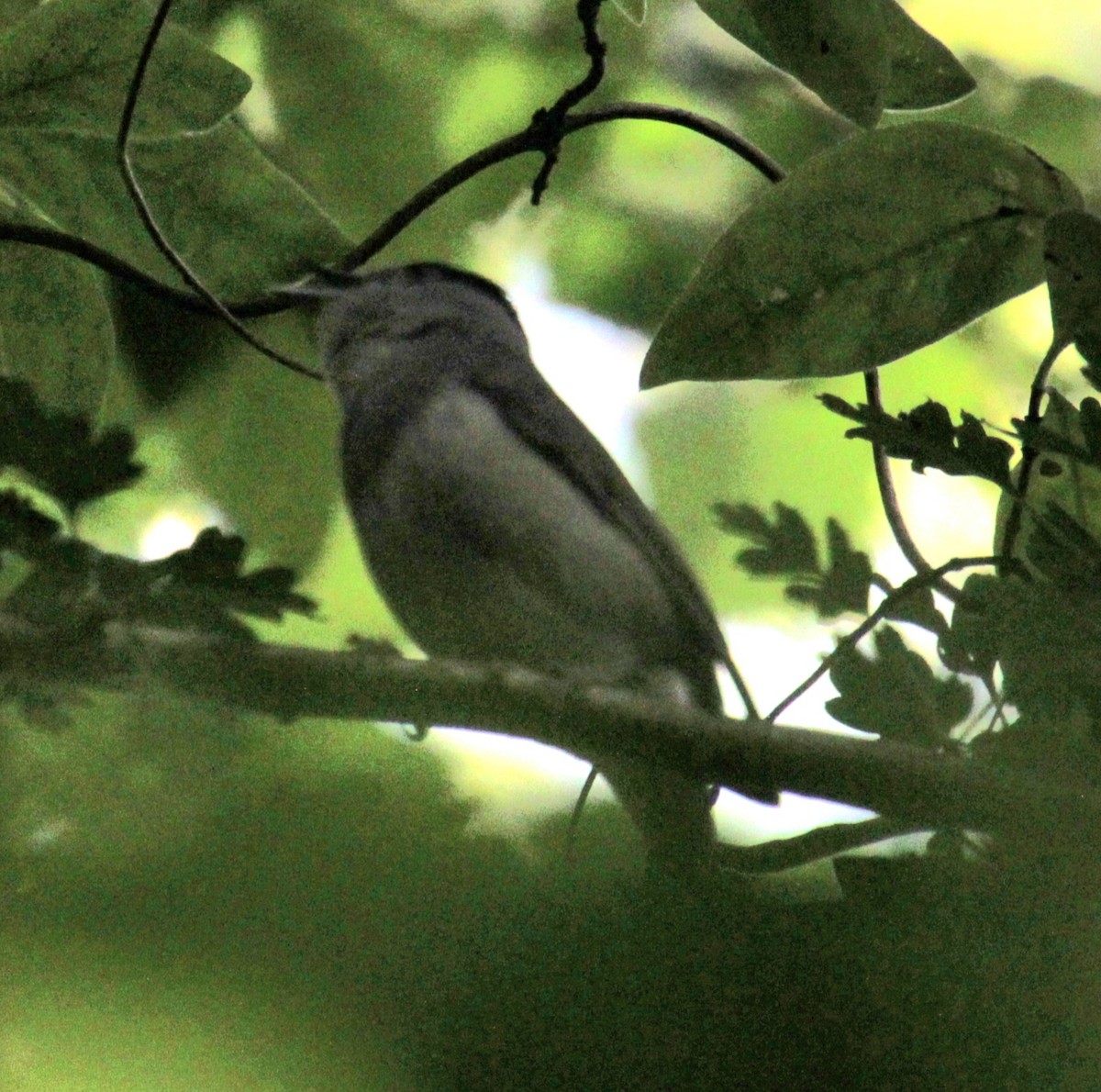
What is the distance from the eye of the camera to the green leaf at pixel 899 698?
59cm

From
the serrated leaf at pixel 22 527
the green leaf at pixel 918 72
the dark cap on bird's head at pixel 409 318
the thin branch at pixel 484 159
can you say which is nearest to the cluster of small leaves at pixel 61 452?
the serrated leaf at pixel 22 527

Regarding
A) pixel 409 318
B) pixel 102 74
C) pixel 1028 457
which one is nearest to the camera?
pixel 1028 457

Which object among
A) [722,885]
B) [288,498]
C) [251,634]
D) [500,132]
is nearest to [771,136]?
[500,132]

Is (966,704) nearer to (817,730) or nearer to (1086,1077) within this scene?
(817,730)

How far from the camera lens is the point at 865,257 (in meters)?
0.99

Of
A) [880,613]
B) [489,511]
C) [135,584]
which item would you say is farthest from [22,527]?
[489,511]

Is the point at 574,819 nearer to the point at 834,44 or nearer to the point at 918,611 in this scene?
the point at 918,611

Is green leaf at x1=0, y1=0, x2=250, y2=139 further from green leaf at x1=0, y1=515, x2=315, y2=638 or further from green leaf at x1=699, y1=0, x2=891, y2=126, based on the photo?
green leaf at x1=0, y1=515, x2=315, y2=638

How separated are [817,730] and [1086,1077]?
13.8 inches

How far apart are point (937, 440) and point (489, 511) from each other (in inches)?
36.9

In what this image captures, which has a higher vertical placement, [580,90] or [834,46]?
[580,90]

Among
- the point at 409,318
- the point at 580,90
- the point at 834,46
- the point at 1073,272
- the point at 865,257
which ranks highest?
the point at 409,318

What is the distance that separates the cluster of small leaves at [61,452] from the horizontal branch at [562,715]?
0.40 ft

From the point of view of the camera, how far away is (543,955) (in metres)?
0.31
